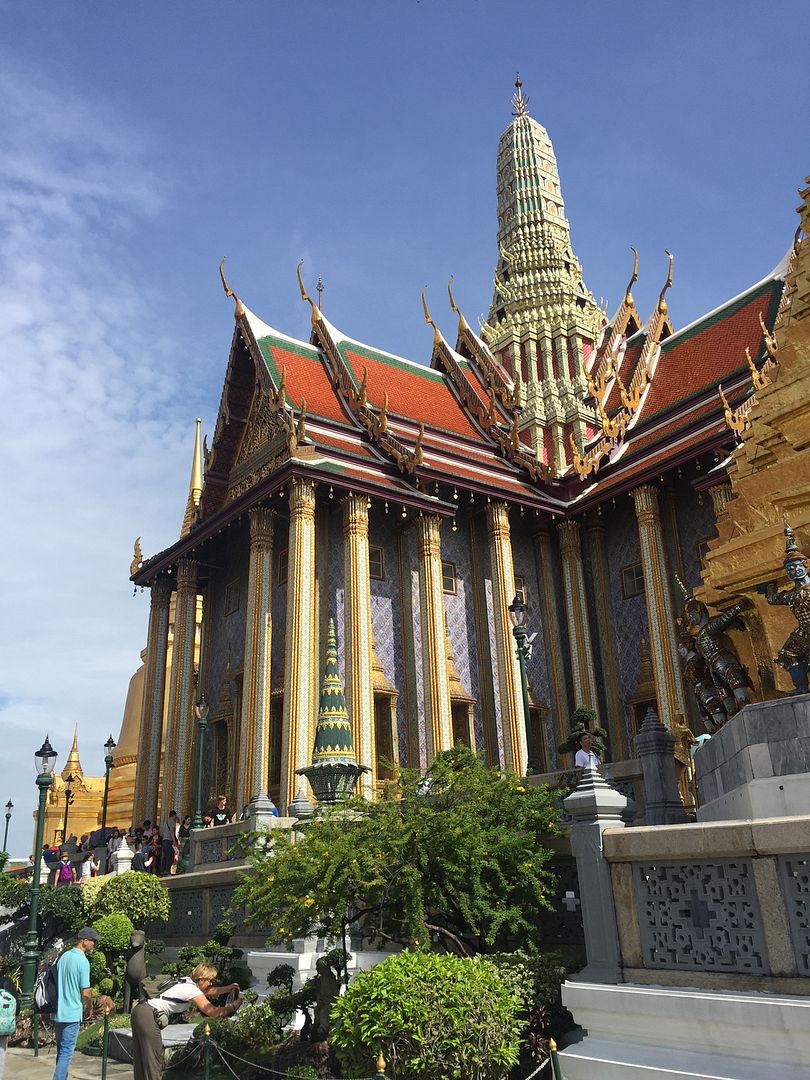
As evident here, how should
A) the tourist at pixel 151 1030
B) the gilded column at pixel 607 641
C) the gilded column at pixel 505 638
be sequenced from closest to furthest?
the tourist at pixel 151 1030 → the gilded column at pixel 505 638 → the gilded column at pixel 607 641

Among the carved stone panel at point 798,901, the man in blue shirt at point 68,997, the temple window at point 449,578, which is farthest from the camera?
the temple window at point 449,578

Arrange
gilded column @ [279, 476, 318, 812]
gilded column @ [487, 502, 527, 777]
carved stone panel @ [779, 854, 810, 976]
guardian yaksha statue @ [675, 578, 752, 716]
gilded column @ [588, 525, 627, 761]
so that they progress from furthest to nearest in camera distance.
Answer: gilded column @ [588, 525, 627, 761], gilded column @ [487, 502, 527, 777], gilded column @ [279, 476, 318, 812], guardian yaksha statue @ [675, 578, 752, 716], carved stone panel @ [779, 854, 810, 976]

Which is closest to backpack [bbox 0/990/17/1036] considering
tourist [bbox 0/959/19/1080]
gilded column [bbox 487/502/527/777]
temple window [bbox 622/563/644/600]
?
tourist [bbox 0/959/19/1080]

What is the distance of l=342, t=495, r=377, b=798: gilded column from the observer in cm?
1700

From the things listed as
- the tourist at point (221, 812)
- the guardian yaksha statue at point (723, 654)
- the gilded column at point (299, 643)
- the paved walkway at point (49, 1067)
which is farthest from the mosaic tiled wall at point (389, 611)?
the guardian yaksha statue at point (723, 654)

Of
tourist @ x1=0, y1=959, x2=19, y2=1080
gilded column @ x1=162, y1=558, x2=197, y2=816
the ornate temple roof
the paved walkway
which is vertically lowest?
the paved walkway

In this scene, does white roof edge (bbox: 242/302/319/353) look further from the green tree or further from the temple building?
the green tree

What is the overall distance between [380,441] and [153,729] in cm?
829

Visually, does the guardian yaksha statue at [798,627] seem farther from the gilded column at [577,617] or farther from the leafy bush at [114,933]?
the gilded column at [577,617]

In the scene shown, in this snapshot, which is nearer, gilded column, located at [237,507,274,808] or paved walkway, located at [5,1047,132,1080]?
paved walkway, located at [5,1047,132,1080]

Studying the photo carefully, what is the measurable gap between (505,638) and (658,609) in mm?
3094

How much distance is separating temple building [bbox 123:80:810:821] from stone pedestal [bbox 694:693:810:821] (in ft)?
32.7

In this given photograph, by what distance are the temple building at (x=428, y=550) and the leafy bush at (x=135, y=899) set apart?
3.54 meters

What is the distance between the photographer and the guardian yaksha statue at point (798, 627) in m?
6.21
